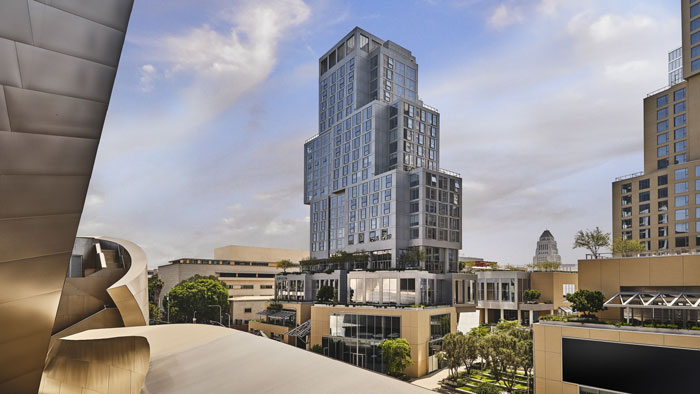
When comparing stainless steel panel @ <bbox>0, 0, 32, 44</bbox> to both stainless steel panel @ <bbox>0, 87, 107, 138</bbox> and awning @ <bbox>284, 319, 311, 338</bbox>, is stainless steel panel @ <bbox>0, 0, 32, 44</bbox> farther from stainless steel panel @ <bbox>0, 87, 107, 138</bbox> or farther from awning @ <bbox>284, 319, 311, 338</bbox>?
awning @ <bbox>284, 319, 311, 338</bbox>

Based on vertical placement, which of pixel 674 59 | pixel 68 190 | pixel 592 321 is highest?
pixel 674 59

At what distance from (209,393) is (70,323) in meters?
20.5

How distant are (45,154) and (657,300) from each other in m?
38.7

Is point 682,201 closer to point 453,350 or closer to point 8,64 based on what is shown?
point 453,350

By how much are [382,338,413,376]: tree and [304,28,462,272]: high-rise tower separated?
2818cm

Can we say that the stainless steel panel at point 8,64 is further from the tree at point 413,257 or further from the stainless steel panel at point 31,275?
the tree at point 413,257

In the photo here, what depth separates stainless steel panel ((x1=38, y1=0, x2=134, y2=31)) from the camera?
5422mm

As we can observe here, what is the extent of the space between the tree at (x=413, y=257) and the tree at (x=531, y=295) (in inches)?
710

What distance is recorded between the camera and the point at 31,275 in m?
7.39


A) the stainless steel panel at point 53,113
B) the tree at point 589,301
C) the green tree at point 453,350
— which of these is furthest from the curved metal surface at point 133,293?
the tree at point 589,301

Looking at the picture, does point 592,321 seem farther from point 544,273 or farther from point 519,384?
point 544,273

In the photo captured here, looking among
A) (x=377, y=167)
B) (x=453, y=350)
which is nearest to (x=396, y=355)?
(x=453, y=350)

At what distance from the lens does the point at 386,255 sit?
79.2 m

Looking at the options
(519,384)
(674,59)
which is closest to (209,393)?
(519,384)
